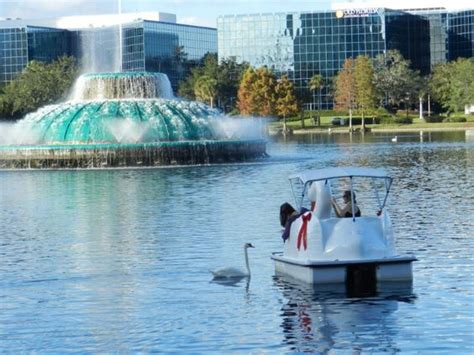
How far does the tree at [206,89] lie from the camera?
136250 mm

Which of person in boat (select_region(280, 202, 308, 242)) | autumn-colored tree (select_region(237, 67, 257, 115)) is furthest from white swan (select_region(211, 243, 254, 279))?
autumn-colored tree (select_region(237, 67, 257, 115))

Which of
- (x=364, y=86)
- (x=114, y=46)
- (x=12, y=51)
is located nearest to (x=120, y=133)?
(x=364, y=86)

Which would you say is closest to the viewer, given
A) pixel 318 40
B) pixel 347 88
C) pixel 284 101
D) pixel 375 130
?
pixel 375 130

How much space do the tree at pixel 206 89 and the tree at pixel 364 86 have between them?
53.6 feet

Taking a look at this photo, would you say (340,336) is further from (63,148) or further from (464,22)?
(464,22)

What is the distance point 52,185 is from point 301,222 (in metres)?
26.3

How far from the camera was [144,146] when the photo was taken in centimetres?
5641

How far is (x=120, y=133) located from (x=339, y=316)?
4236cm

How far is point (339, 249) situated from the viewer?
763 inches

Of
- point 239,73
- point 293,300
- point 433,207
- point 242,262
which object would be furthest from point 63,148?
point 239,73

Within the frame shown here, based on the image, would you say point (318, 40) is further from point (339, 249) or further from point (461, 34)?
point (339, 249)

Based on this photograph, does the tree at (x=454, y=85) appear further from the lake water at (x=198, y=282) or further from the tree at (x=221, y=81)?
the lake water at (x=198, y=282)

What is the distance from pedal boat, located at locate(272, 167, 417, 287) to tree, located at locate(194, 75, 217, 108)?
4577 inches

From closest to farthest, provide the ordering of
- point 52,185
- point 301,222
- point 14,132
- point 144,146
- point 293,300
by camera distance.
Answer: point 293,300, point 301,222, point 52,185, point 144,146, point 14,132
